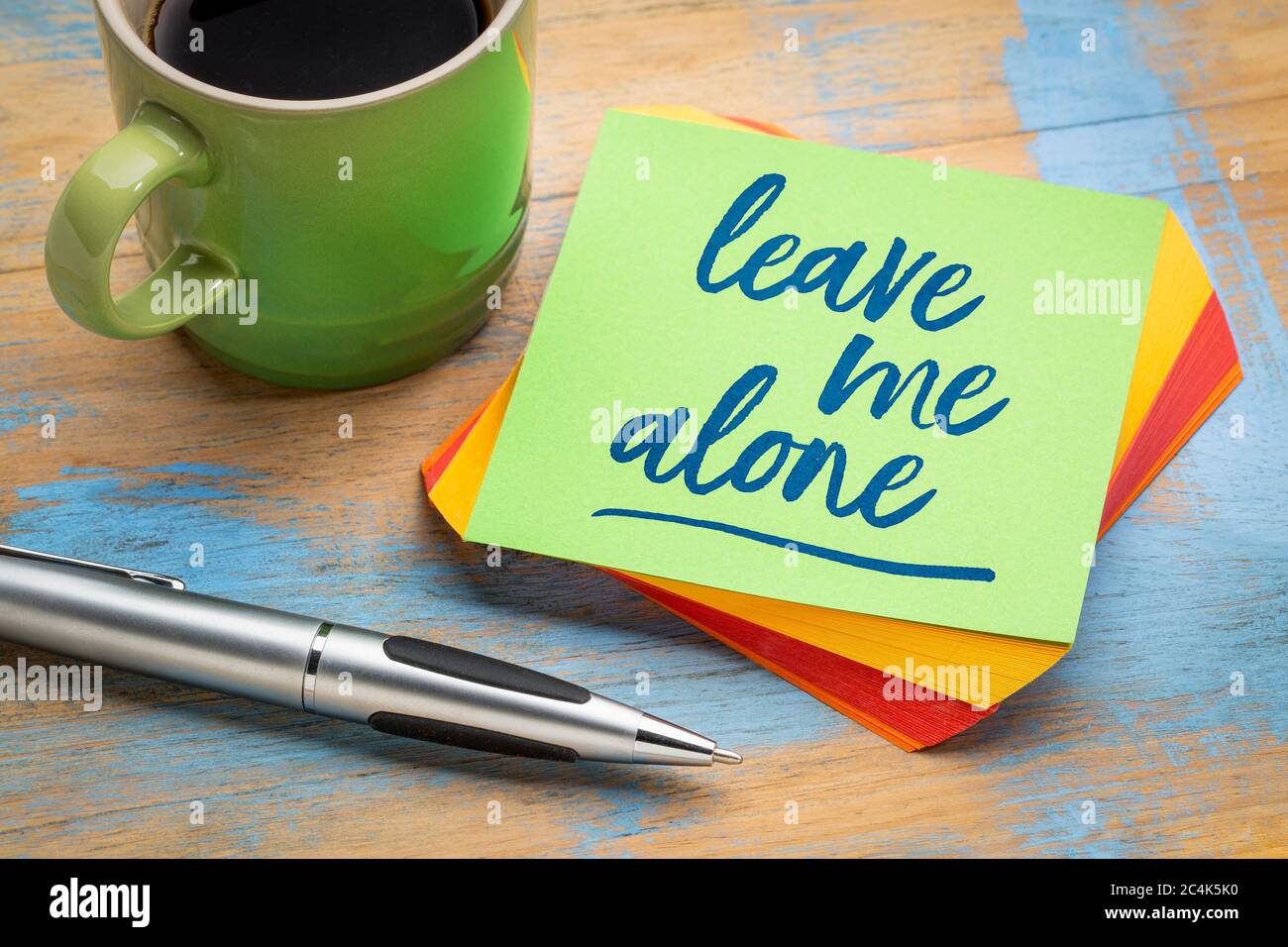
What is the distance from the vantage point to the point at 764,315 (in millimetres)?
576

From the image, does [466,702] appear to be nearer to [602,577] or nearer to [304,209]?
[602,577]

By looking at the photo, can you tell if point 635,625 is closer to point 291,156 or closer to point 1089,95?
point 291,156

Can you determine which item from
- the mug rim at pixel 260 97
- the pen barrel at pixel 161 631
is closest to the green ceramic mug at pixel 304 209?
the mug rim at pixel 260 97

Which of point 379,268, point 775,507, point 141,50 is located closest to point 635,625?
point 775,507

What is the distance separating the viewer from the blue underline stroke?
1.73ft

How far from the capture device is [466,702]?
1.60 feet

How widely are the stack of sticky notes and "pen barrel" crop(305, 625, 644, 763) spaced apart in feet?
0.20

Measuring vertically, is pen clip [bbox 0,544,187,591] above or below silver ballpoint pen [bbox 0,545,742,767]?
above

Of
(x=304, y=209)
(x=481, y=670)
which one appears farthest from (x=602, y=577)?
(x=304, y=209)

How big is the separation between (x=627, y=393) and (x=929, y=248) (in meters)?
0.16

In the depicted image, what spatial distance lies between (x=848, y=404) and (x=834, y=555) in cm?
7

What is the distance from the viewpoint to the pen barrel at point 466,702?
49 cm

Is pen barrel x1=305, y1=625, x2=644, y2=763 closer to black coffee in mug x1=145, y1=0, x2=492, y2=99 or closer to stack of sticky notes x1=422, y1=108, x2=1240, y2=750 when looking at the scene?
stack of sticky notes x1=422, y1=108, x2=1240, y2=750

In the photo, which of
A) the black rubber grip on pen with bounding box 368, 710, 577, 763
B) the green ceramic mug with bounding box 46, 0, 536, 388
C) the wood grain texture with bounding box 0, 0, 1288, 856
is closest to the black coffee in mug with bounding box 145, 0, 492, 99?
the green ceramic mug with bounding box 46, 0, 536, 388
